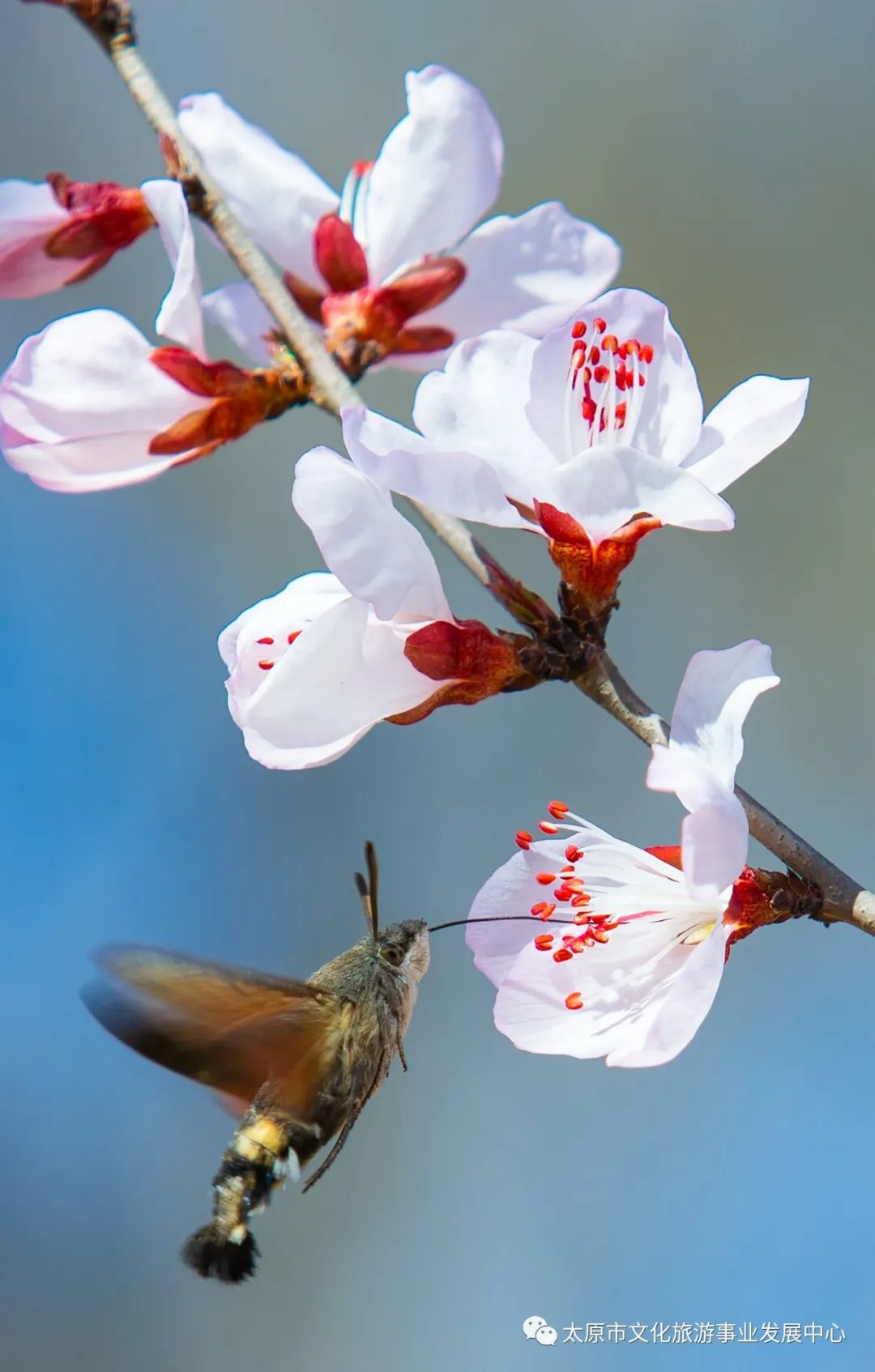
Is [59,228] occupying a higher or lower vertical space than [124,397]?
higher

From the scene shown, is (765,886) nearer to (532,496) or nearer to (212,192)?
(532,496)

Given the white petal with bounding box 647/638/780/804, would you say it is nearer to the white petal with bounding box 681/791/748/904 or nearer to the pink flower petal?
the white petal with bounding box 681/791/748/904

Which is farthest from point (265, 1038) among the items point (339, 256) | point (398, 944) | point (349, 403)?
point (339, 256)

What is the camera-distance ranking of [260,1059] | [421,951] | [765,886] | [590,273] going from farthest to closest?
1. [590,273]
2. [421,951]
3. [260,1059]
4. [765,886]

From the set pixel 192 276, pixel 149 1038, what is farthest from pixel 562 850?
pixel 192 276

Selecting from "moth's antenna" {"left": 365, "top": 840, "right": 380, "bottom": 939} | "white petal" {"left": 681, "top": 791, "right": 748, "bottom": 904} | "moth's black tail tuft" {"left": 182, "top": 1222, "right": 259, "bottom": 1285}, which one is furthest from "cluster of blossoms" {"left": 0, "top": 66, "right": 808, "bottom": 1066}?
"moth's black tail tuft" {"left": 182, "top": 1222, "right": 259, "bottom": 1285}

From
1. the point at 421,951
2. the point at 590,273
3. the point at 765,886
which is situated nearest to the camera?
the point at 765,886

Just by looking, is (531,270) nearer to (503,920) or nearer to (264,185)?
(264,185)

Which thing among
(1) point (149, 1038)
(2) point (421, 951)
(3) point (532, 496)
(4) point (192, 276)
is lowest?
(1) point (149, 1038)
